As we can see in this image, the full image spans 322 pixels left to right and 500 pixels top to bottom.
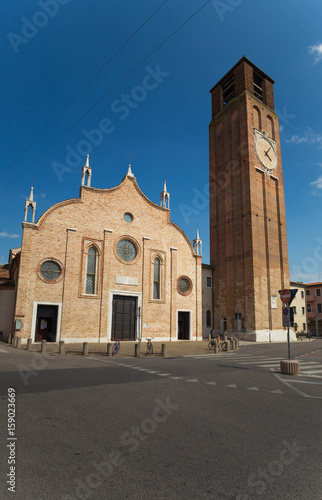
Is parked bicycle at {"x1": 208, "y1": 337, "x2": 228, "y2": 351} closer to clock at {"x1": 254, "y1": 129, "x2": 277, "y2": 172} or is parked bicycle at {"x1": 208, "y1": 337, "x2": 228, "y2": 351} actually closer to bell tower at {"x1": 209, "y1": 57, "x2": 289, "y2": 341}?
bell tower at {"x1": 209, "y1": 57, "x2": 289, "y2": 341}

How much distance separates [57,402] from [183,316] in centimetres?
2587

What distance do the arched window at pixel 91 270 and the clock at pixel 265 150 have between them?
2496 cm

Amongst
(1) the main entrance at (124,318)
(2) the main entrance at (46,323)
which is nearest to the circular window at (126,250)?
(1) the main entrance at (124,318)

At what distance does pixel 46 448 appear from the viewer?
3.97 m

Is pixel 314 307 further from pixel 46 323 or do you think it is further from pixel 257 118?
pixel 46 323

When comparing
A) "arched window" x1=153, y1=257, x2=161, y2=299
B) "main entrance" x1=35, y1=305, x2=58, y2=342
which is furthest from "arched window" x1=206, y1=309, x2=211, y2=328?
"main entrance" x1=35, y1=305, x2=58, y2=342

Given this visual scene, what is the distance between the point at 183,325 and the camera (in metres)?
31.1

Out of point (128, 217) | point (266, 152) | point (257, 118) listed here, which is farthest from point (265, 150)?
point (128, 217)

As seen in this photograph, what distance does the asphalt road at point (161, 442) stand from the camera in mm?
3133

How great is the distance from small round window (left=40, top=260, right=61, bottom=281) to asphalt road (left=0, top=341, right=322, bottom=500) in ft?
54.3

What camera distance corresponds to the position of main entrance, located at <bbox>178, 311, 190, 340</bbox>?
30906 millimetres

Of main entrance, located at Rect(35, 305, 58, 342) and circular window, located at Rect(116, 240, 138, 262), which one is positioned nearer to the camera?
main entrance, located at Rect(35, 305, 58, 342)

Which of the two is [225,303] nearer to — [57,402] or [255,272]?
[255,272]

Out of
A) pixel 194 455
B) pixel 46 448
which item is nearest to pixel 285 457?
pixel 194 455
